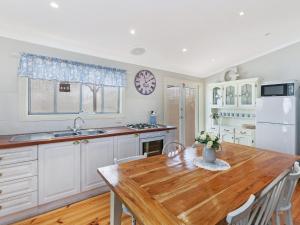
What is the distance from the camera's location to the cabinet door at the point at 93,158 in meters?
2.29

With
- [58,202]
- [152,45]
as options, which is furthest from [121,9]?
[58,202]

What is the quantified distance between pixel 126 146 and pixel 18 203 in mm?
1426

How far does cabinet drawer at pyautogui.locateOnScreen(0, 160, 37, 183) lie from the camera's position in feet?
5.86

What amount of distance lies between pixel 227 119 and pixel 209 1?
327 cm

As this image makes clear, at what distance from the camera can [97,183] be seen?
2.41m

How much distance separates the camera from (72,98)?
283 centimetres

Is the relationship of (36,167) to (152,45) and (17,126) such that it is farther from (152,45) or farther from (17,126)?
(152,45)

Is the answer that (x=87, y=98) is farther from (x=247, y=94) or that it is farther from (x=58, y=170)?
(x=247, y=94)

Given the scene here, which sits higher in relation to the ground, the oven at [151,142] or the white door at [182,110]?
the white door at [182,110]

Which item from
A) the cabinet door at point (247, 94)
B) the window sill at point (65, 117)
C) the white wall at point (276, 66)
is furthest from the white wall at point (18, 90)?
the white wall at point (276, 66)

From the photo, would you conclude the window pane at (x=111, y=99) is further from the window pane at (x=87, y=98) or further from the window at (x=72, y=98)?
the window pane at (x=87, y=98)

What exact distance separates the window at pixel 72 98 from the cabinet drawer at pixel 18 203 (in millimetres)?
1135

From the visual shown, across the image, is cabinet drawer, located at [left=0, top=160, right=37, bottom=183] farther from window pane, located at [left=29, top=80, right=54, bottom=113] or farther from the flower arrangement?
the flower arrangement

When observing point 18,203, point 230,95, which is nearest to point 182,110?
point 230,95
